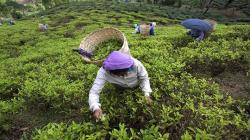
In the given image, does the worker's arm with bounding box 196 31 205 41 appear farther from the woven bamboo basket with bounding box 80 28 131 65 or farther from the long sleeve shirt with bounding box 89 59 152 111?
the long sleeve shirt with bounding box 89 59 152 111

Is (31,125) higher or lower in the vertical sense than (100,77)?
lower

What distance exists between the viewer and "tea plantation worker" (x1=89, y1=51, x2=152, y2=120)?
5.21 metres

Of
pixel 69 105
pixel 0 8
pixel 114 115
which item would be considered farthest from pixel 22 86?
pixel 0 8

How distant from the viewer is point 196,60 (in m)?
8.35

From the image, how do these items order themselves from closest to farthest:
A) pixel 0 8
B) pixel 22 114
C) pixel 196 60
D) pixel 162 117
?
pixel 162 117, pixel 22 114, pixel 196 60, pixel 0 8

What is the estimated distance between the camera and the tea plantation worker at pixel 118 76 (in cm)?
521

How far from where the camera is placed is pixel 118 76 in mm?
5625

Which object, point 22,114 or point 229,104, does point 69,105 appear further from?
point 229,104

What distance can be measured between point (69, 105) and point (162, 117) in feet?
7.78

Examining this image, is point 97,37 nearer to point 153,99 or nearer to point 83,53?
point 83,53

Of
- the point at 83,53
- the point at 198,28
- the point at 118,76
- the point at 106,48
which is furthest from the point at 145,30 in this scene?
the point at 118,76

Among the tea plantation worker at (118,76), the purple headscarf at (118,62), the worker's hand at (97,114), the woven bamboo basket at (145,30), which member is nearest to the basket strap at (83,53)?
the tea plantation worker at (118,76)

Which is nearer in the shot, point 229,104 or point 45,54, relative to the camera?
point 229,104

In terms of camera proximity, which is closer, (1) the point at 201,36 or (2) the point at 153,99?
(2) the point at 153,99
